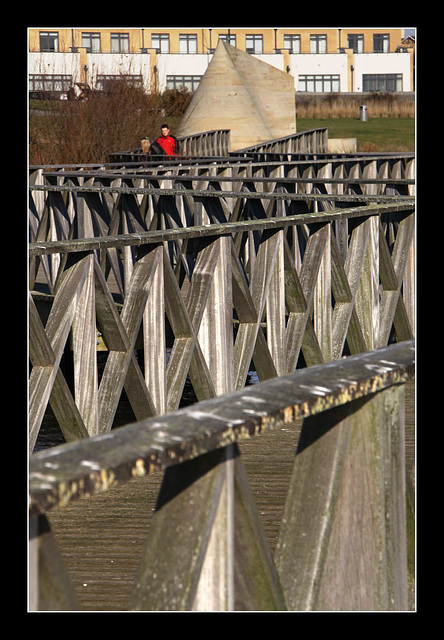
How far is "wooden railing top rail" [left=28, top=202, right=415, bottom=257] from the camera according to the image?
174 inches

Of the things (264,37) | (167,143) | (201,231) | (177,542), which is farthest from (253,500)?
(264,37)

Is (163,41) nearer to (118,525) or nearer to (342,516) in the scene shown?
(118,525)

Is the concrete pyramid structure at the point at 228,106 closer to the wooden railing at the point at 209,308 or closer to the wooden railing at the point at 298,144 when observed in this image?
the wooden railing at the point at 298,144

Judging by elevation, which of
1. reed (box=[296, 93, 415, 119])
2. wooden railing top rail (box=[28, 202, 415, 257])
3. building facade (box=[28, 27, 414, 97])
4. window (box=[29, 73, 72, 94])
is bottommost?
wooden railing top rail (box=[28, 202, 415, 257])

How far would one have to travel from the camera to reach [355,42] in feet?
226

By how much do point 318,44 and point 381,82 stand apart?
174 inches

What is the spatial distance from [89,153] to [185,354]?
1727cm

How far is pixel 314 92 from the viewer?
62.2 meters

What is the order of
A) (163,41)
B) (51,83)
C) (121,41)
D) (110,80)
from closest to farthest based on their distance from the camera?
(51,83)
(110,80)
(121,41)
(163,41)

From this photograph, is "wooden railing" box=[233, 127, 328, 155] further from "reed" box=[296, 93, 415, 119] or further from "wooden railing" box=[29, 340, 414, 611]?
"reed" box=[296, 93, 415, 119]

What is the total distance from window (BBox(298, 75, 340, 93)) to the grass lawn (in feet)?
19.1

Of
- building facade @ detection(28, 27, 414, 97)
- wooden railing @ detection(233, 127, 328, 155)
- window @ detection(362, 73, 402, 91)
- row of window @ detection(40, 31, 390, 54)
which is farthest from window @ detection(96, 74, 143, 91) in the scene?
window @ detection(362, 73, 402, 91)
